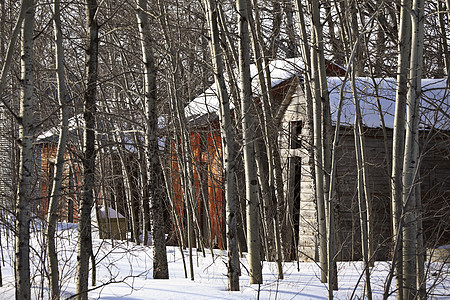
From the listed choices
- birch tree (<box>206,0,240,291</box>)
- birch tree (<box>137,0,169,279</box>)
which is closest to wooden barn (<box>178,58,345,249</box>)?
birch tree (<box>137,0,169,279</box>)

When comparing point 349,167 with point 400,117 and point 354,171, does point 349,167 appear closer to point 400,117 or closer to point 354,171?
point 354,171

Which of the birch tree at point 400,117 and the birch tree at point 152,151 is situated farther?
the birch tree at point 152,151

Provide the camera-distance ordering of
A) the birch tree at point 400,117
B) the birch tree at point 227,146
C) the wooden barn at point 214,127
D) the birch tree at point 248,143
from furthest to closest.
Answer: the wooden barn at point 214,127 → the birch tree at point 248,143 → the birch tree at point 227,146 → the birch tree at point 400,117

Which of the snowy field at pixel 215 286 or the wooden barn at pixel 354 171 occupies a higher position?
the wooden barn at pixel 354 171

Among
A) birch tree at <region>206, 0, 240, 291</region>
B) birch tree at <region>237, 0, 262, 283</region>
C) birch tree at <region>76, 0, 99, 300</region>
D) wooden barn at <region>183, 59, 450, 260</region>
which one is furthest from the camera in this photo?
wooden barn at <region>183, 59, 450, 260</region>

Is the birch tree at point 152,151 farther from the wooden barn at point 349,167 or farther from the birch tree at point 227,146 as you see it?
the wooden barn at point 349,167

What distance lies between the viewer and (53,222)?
17.6 ft

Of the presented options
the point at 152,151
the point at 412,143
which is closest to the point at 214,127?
the point at 152,151

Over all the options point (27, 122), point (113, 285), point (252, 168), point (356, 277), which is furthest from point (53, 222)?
point (356, 277)

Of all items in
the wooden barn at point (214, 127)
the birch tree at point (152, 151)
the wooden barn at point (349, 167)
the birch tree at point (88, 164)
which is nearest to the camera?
the birch tree at point (88, 164)

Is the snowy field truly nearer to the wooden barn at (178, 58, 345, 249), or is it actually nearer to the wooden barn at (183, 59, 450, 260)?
the wooden barn at (183, 59, 450, 260)

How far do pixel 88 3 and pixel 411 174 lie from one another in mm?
4099

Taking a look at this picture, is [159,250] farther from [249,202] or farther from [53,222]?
[53,222]

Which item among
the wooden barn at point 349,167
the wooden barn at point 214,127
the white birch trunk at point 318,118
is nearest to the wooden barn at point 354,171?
the wooden barn at point 349,167
